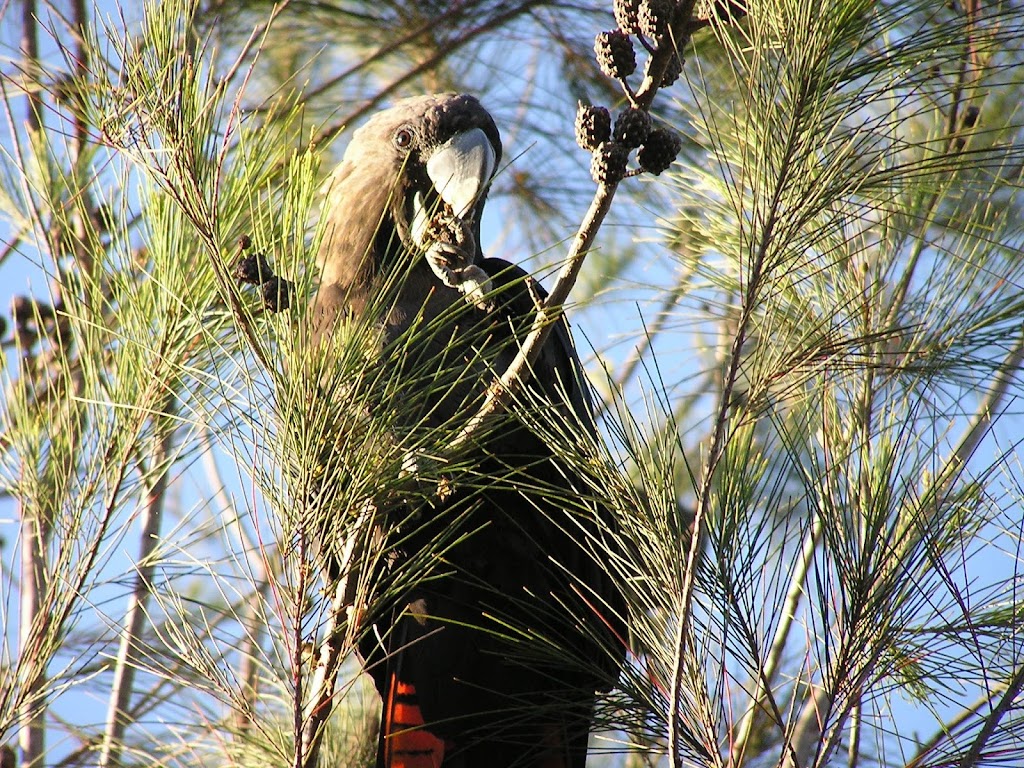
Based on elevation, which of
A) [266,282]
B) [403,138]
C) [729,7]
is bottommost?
[266,282]

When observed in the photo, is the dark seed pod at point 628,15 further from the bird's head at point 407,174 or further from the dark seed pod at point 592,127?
the bird's head at point 407,174

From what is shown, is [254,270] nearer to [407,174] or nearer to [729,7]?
[729,7]

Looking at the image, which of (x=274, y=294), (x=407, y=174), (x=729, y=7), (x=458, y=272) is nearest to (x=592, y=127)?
(x=729, y=7)

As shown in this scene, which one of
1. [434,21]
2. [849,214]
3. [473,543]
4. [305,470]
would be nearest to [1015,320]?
[849,214]

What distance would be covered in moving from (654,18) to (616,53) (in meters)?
0.06

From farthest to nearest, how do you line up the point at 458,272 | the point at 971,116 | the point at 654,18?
the point at 971,116 → the point at 458,272 → the point at 654,18

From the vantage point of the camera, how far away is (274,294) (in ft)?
4.53

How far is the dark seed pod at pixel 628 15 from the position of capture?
4.33 ft

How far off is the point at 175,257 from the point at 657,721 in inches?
39.7

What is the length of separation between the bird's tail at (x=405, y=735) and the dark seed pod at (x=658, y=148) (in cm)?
115

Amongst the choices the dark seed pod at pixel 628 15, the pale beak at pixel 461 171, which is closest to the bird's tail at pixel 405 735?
Answer: the pale beak at pixel 461 171

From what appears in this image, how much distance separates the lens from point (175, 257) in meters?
1.79

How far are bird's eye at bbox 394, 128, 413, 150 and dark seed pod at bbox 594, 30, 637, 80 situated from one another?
3.44 feet

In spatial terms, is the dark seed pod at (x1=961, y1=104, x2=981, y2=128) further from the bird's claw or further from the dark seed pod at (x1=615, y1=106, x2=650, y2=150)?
the dark seed pod at (x1=615, y1=106, x2=650, y2=150)
